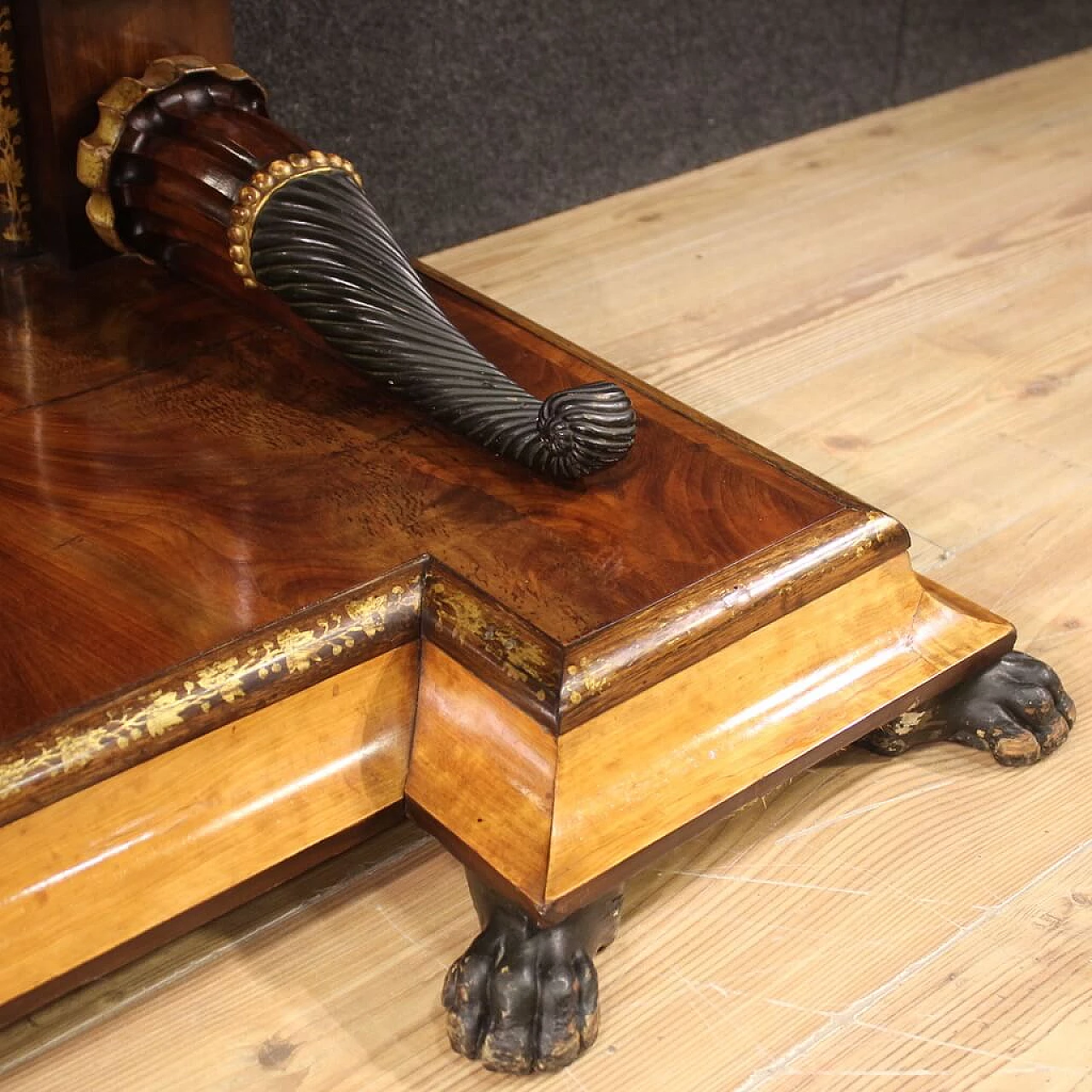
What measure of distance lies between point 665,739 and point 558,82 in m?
0.84

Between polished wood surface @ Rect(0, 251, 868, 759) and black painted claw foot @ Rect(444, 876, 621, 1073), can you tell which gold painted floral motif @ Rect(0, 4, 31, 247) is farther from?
black painted claw foot @ Rect(444, 876, 621, 1073)

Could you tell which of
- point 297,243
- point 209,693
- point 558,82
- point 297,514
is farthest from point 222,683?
point 558,82

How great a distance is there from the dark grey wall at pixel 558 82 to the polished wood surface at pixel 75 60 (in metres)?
0.24

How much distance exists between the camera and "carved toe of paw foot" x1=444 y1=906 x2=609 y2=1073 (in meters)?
0.65

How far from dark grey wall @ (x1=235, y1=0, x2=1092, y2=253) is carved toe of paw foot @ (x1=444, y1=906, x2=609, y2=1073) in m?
0.77

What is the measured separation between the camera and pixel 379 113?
130cm

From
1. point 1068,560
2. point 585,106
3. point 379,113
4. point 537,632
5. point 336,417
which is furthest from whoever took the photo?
point 585,106

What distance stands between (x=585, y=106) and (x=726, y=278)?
224 mm

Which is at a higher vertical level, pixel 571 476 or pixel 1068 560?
pixel 571 476

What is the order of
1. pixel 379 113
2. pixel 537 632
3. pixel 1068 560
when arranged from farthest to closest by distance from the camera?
1. pixel 379 113
2. pixel 1068 560
3. pixel 537 632

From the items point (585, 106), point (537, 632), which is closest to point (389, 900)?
point (537, 632)

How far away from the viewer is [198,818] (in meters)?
0.67

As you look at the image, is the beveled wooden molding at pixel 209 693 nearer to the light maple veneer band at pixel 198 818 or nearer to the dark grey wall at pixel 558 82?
the light maple veneer band at pixel 198 818

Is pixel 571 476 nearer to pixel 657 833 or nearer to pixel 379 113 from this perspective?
pixel 657 833
